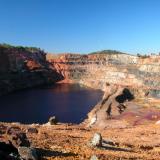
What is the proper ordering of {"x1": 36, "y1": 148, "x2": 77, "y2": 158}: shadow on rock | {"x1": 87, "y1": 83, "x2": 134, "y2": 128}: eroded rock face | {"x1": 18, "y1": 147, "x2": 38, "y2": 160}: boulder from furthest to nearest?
{"x1": 87, "y1": 83, "x2": 134, "y2": 128}: eroded rock face < {"x1": 36, "y1": 148, "x2": 77, "y2": 158}: shadow on rock < {"x1": 18, "y1": 147, "x2": 38, "y2": 160}: boulder

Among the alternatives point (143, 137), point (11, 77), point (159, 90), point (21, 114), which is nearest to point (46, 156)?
point (143, 137)

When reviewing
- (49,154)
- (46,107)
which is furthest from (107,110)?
(49,154)

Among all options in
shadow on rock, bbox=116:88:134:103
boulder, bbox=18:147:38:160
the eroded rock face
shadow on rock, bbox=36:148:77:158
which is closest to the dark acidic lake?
the eroded rock face

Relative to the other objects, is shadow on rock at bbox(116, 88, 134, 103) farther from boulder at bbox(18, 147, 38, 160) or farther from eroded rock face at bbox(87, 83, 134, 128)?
boulder at bbox(18, 147, 38, 160)

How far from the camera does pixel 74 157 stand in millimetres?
26203

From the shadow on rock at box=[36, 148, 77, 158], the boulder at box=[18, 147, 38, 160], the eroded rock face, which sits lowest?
the eroded rock face

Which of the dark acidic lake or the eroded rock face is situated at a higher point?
the eroded rock face

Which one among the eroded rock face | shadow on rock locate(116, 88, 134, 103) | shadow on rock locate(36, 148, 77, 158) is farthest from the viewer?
shadow on rock locate(116, 88, 134, 103)

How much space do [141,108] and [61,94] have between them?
5812 centimetres

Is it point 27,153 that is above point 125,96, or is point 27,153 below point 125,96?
above

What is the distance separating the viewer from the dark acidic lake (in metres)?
109

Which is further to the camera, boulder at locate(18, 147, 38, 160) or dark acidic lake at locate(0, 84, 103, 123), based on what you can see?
dark acidic lake at locate(0, 84, 103, 123)

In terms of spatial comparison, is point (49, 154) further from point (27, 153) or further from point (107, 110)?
point (107, 110)

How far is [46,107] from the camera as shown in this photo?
131 metres
